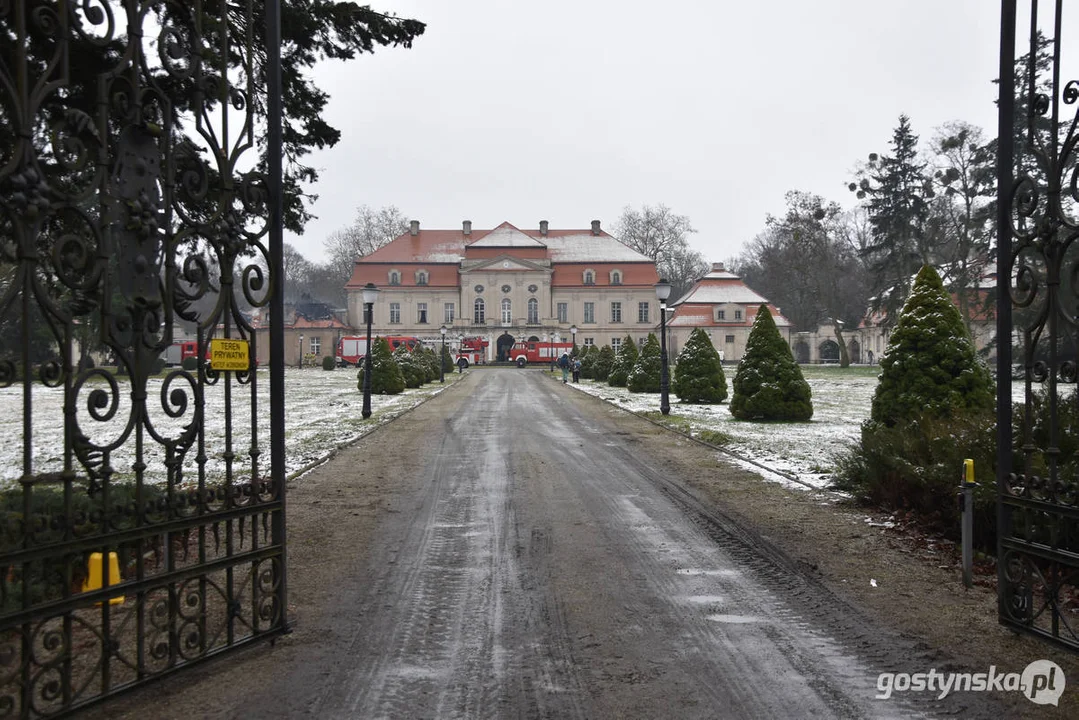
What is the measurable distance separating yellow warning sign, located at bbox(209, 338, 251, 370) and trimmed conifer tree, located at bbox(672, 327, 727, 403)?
865 inches

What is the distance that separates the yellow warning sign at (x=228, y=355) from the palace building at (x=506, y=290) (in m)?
74.8

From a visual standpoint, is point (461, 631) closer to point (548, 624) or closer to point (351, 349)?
point (548, 624)

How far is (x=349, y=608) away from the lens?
5363 mm

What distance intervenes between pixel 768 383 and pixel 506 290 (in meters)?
63.8

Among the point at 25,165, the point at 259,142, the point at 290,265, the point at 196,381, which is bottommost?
the point at 196,381

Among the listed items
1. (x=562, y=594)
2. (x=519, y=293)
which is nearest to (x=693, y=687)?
(x=562, y=594)

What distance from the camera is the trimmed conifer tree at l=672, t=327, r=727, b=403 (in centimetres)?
2569

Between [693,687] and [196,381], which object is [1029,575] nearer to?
[693,687]

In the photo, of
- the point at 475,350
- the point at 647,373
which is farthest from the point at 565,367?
the point at 475,350

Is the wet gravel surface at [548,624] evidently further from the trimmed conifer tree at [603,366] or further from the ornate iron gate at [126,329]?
the trimmed conifer tree at [603,366]

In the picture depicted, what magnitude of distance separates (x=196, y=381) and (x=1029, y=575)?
4879 mm

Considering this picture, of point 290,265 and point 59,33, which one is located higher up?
point 290,265

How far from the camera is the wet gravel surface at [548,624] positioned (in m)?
3.86

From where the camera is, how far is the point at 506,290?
8219 cm
